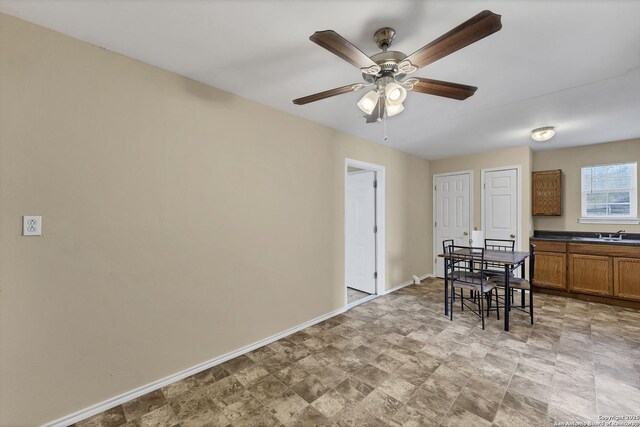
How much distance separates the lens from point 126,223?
192 centimetres

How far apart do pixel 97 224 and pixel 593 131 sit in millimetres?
5693

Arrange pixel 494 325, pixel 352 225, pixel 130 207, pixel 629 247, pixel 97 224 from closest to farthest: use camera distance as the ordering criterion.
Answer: pixel 97 224
pixel 130 207
pixel 494 325
pixel 629 247
pixel 352 225

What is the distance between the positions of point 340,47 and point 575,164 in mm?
5216

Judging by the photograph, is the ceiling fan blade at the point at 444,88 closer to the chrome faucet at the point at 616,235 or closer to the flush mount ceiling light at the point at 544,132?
the flush mount ceiling light at the point at 544,132

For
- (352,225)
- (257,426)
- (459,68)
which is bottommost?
(257,426)

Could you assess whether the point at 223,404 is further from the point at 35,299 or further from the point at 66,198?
the point at 66,198

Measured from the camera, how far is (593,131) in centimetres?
361

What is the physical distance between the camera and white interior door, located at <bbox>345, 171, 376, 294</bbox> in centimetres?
430

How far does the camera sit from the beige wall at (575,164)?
403cm

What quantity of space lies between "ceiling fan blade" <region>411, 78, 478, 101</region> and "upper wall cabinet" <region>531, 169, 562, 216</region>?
3886 mm

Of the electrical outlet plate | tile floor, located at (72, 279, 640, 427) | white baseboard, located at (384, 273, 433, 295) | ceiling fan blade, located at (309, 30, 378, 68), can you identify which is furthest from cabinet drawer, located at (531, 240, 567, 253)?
the electrical outlet plate

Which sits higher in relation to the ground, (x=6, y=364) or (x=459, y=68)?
(x=459, y=68)

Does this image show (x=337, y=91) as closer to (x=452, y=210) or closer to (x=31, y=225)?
(x=31, y=225)

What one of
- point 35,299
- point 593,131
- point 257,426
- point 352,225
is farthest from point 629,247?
point 35,299
